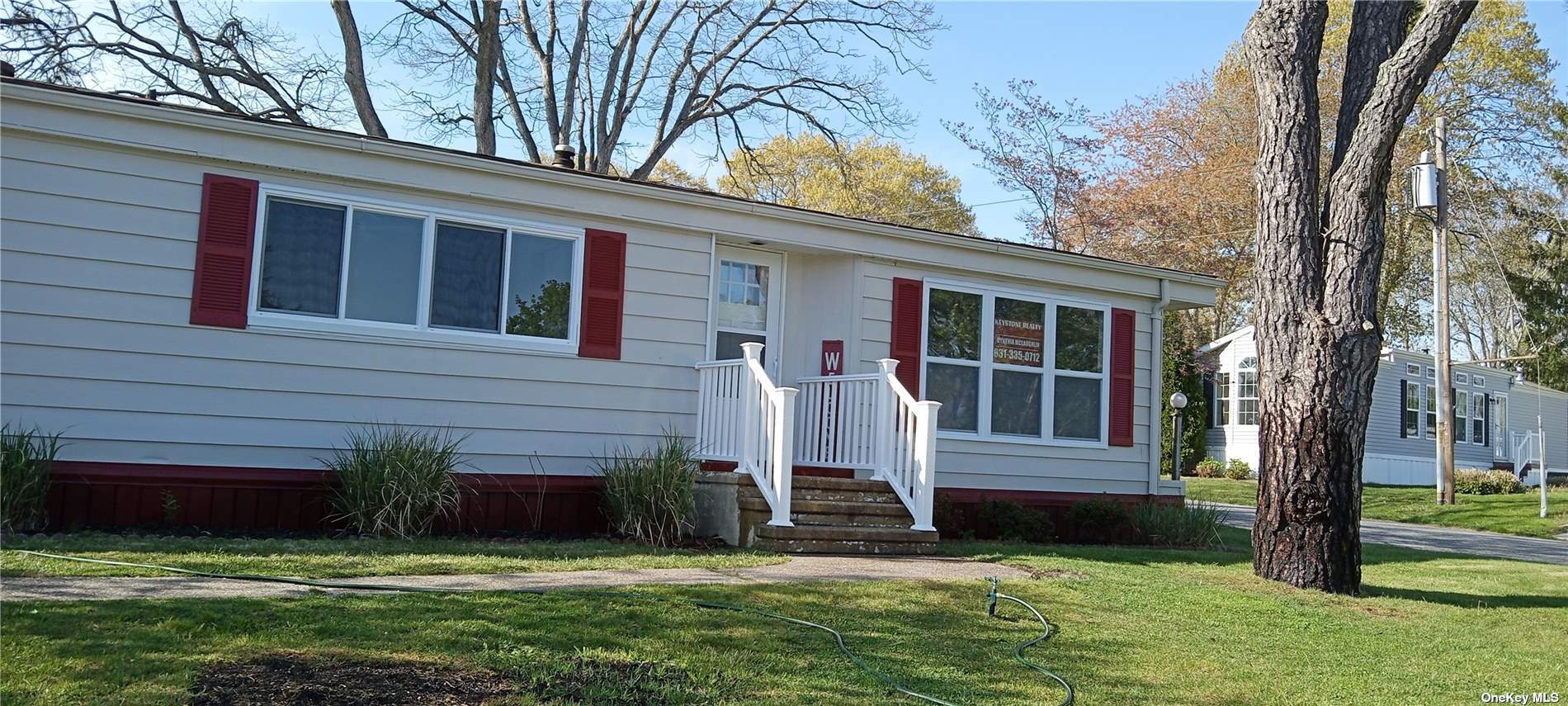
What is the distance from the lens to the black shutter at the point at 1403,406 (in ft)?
94.4

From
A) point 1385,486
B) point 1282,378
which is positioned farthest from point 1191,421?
point 1282,378

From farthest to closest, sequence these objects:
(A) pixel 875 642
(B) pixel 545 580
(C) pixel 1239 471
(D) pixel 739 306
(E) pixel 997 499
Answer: (C) pixel 1239 471 < (E) pixel 997 499 < (D) pixel 739 306 < (B) pixel 545 580 < (A) pixel 875 642

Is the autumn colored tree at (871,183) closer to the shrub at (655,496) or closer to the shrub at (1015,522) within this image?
the shrub at (1015,522)

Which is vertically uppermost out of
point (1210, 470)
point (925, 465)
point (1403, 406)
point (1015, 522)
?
point (1403, 406)

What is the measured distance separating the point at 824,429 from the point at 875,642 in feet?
16.4

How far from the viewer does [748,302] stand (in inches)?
425

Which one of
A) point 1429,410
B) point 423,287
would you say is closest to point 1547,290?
point 1429,410

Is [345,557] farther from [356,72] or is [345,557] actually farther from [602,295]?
[356,72]

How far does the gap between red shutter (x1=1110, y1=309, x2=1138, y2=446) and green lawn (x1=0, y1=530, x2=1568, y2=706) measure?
4670 mm

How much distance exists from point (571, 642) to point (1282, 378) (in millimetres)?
5566

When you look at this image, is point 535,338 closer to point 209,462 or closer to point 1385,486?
point 209,462

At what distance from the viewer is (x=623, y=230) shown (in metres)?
9.73

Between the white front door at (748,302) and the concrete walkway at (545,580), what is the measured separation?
2.83m

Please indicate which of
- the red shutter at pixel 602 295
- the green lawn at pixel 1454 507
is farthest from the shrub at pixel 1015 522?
the green lawn at pixel 1454 507
